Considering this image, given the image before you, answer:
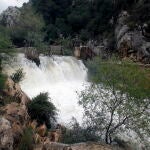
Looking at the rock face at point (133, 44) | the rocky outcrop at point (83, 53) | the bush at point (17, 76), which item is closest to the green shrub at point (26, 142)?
the bush at point (17, 76)

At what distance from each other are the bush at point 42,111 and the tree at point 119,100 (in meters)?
3.90

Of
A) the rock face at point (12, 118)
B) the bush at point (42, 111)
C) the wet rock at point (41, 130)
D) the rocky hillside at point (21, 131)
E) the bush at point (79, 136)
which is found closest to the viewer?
the rock face at point (12, 118)

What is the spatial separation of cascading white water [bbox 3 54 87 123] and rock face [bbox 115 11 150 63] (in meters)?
7.70

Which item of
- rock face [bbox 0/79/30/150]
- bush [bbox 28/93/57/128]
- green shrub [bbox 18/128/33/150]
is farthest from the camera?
bush [bbox 28/93/57/128]

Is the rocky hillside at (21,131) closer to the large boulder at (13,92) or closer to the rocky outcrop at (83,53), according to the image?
the large boulder at (13,92)

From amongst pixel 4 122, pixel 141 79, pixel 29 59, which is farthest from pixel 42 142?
pixel 29 59

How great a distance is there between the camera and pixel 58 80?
145 feet

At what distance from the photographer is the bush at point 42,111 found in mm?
29736

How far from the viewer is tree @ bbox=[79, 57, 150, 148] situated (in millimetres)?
25203

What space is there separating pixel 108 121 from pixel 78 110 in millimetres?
6945

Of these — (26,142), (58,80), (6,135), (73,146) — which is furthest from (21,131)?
(58,80)

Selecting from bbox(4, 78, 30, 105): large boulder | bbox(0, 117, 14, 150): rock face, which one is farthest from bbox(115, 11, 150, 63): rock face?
bbox(0, 117, 14, 150): rock face

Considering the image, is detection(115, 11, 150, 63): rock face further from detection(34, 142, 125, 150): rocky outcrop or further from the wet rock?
detection(34, 142, 125, 150): rocky outcrop

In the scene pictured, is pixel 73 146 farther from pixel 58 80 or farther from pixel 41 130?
pixel 58 80
